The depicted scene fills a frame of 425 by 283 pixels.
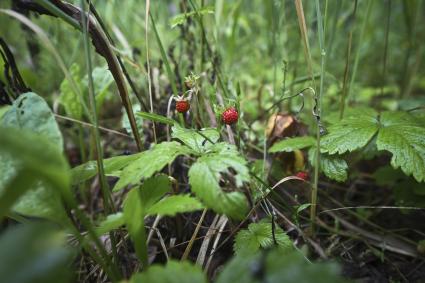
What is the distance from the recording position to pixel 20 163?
2.27 ft

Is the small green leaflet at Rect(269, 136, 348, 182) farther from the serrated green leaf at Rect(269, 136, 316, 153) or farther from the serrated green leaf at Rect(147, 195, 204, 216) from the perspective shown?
the serrated green leaf at Rect(147, 195, 204, 216)

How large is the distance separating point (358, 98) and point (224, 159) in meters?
1.26

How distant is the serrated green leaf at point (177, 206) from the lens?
63cm

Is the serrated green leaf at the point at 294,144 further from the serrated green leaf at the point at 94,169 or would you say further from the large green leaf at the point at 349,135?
the serrated green leaf at the point at 94,169

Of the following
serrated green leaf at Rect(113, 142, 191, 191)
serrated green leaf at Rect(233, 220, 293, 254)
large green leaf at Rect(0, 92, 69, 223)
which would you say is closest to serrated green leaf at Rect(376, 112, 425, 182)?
serrated green leaf at Rect(233, 220, 293, 254)

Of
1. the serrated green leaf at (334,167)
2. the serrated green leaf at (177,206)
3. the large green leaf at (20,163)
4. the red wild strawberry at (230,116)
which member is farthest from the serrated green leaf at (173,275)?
the serrated green leaf at (334,167)

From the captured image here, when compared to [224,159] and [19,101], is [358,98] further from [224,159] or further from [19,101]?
[19,101]

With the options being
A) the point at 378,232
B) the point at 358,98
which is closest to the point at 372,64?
the point at 358,98

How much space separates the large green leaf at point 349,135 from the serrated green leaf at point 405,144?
3 cm

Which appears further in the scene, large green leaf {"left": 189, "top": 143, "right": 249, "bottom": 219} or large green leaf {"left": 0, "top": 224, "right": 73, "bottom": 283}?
large green leaf {"left": 189, "top": 143, "right": 249, "bottom": 219}

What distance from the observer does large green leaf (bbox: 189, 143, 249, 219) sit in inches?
25.0

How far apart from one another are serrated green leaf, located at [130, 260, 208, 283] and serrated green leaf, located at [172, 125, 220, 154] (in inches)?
10.9

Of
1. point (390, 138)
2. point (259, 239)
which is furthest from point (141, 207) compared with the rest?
point (390, 138)

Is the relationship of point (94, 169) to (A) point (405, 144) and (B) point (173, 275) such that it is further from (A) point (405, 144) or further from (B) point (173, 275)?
(A) point (405, 144)
